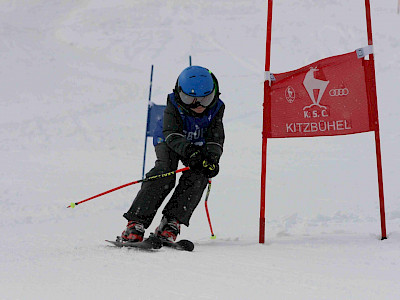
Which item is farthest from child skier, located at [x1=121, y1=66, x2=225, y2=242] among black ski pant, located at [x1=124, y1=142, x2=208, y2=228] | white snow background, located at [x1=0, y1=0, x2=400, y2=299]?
white snow background, located at [x1=0, y1=0, x2=400, y2=299]

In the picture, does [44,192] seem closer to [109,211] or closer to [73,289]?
[109,211]

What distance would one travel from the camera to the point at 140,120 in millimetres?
12945

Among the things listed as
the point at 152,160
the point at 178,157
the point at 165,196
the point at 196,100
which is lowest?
the point at 165,196

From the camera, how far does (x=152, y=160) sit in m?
9.80

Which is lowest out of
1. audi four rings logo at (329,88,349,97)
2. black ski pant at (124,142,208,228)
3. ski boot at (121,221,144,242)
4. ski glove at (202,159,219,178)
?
ski boot at (121,221,144,242)

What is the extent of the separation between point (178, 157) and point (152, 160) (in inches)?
230

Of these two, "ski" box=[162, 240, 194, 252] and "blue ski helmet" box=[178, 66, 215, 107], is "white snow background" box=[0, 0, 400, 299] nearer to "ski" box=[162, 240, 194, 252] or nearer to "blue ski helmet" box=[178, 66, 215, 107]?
"ski" box=[162, 240, 194, 252]

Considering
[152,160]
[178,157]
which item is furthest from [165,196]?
[152,160]

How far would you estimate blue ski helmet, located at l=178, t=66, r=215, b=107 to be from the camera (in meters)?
3.72

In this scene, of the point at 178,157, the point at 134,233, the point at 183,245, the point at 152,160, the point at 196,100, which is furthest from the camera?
the point at 152,160

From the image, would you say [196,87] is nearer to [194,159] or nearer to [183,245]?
[194,159]

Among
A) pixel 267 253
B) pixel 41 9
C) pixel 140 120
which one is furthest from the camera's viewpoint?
pixel 41 9

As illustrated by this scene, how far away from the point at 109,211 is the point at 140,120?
684 centimetres

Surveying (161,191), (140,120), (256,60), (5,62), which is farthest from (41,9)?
(161,191)
